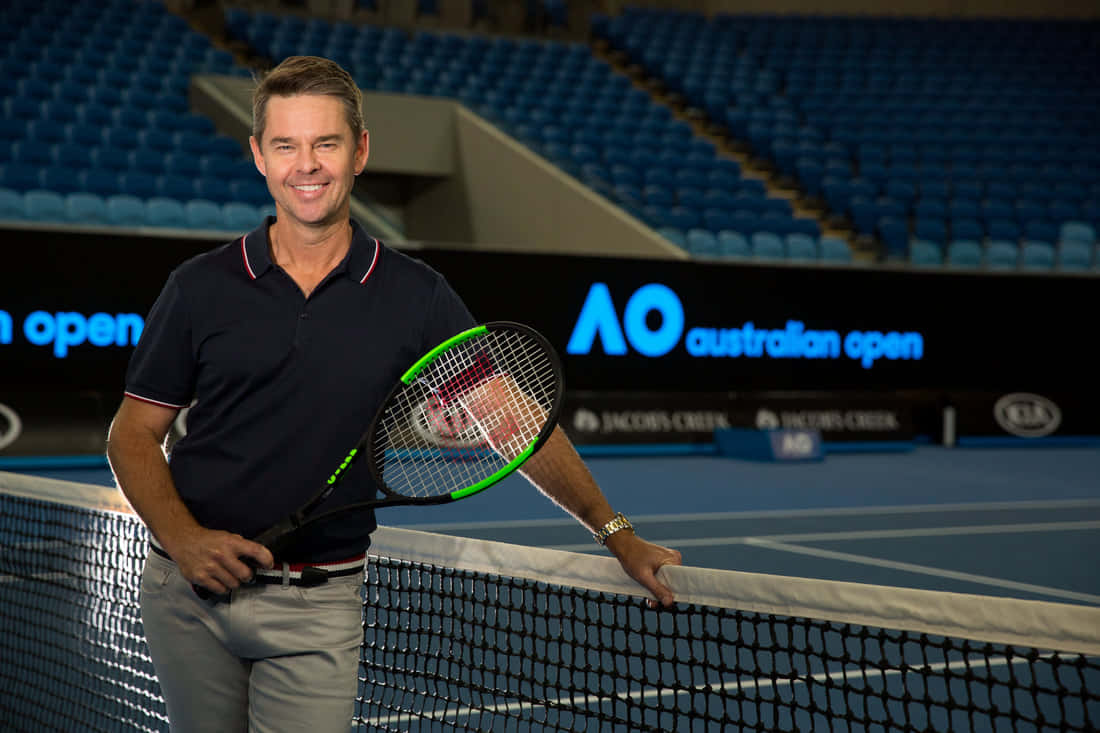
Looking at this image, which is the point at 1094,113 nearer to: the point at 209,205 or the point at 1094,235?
the point at 1094,235

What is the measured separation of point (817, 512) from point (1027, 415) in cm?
648

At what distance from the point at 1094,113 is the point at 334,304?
1930cm

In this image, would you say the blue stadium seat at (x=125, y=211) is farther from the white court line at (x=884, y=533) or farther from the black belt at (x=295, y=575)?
the black belt at (x=295, y=575)

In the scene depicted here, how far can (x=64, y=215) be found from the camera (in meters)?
11.4

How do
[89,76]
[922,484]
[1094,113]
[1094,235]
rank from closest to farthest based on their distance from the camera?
[922,484]
[89,76]
[1094,235]
[1094,113]

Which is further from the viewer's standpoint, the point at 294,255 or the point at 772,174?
the point at 772,174

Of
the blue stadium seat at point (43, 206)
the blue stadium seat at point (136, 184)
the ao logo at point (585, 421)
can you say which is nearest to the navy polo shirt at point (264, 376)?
the blue stadium seat at point (43, 206)

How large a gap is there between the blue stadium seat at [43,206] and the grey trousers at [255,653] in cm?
999

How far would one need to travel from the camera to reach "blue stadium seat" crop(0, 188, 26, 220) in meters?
Answer: 10.9

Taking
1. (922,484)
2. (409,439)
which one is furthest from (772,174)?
(409,439)

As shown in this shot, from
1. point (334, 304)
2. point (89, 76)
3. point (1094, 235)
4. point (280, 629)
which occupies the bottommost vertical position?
point (280, 629)

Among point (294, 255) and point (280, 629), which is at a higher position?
point (294, 255)

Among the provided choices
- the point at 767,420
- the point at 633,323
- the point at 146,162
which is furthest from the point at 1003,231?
the point at 146,162

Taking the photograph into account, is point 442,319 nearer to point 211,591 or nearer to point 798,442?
point 211,591
